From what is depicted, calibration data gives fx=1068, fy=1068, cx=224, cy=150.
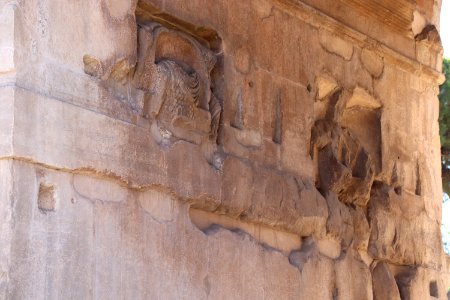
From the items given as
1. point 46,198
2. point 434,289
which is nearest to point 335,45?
point 434,289

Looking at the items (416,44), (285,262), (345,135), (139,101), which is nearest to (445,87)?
(416,44)

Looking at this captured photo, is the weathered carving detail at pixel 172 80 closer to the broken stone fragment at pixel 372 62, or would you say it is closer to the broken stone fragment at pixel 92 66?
the broken stone fragment at pixel 92 66

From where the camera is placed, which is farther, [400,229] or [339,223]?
[400,229]

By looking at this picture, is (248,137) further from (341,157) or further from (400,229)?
(400,229)

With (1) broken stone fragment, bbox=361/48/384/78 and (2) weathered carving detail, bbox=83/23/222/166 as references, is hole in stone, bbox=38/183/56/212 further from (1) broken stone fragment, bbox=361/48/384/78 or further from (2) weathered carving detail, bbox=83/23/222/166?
(1) broken stone fragment, bbox=361/48/384/78

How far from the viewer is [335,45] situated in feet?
22.1

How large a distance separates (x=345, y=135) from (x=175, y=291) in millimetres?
2250

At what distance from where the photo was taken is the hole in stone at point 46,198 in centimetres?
443

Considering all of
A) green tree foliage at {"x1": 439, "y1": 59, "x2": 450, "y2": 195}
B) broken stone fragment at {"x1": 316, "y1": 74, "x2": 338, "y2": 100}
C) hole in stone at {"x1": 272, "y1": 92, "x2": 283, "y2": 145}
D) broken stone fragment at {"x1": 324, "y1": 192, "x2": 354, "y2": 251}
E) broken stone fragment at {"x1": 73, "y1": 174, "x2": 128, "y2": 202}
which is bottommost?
broken stone fragment at {"x1": 73, "y1": 174, "x2": 128, "y2": 202}

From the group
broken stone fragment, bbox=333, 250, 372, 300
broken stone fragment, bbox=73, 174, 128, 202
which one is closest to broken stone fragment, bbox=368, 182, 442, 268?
broken stone fragment, bbox=333, 250, 372, 300

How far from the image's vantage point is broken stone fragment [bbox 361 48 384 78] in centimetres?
701

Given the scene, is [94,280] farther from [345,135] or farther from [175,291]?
[345,135]

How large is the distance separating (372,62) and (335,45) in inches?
17.7

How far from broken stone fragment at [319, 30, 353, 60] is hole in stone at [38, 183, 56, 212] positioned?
2.64 meters
